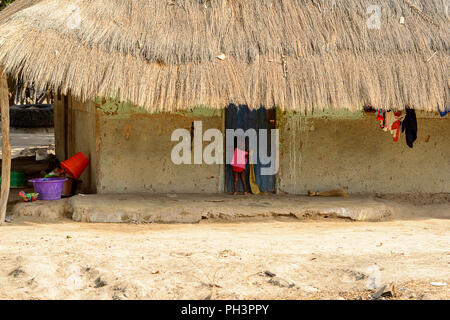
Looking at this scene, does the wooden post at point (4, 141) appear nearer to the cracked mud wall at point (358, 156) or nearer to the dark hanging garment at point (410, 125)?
the cracked mud wall at point (358, 156)

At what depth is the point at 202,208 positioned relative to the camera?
7613 mm

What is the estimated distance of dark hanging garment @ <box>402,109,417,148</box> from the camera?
8.48 meters

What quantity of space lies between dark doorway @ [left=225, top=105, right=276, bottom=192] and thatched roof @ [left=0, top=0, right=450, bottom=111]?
1.11m

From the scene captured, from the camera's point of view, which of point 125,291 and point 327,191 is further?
point 327,191

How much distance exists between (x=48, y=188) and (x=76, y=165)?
0.71 metres

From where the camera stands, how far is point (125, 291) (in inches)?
186

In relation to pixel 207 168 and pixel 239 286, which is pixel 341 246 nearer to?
pixel 239 286

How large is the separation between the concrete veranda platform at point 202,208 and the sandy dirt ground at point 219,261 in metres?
0.20

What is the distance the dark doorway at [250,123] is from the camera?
854 cm

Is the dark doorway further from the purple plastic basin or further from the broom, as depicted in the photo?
the purple plastic basin

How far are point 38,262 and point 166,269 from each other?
1.16m

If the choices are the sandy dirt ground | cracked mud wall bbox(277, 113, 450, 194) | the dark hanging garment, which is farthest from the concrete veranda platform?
the dark hanging garment

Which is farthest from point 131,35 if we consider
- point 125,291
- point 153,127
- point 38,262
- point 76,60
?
point 125,291

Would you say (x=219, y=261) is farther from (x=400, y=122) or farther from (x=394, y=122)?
(x=400, y=122)
